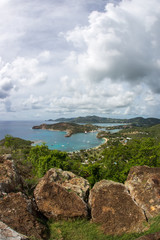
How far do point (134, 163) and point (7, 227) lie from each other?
12683 millimetres

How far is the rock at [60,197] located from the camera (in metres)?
8.23

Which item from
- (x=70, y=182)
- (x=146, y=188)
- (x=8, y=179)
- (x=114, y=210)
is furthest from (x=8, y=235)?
(x=146, y=188)

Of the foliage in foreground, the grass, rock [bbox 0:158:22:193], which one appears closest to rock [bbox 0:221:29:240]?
the grass

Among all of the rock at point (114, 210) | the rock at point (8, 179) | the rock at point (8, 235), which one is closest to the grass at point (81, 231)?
the rock at point (114, 210)

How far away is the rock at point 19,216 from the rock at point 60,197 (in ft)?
3.88

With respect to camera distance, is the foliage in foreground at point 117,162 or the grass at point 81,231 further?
the foliage in foreground at point 117,162

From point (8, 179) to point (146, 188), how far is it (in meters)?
9.39

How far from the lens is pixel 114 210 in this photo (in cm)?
823

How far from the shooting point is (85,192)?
30.9 feet

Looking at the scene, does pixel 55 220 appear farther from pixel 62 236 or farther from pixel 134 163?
pixel 134 163

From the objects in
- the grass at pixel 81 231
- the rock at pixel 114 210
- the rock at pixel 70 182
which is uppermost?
the rock at pixel 70 182

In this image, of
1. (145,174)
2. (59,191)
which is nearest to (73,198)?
(59,191)

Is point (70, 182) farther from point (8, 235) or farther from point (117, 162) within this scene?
point (117, 162)

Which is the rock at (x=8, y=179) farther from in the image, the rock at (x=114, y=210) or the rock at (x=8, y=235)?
the rock at (x=114, y=210)
